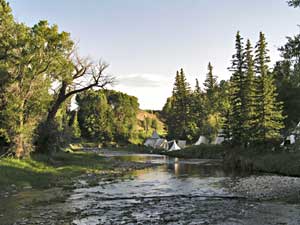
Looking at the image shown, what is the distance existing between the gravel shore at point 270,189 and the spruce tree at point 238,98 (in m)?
21.7

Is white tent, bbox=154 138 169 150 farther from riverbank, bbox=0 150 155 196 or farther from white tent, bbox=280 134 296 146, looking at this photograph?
riverbank, bbox=0 150 155 196

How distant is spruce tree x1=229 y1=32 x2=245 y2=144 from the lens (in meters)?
49.5

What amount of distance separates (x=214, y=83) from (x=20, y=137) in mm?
76086

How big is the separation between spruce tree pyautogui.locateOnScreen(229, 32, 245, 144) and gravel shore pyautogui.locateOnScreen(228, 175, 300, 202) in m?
21.7

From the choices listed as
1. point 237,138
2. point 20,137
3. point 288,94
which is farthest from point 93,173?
point 288,94

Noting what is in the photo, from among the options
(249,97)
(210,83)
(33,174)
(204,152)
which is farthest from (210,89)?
(33,174)

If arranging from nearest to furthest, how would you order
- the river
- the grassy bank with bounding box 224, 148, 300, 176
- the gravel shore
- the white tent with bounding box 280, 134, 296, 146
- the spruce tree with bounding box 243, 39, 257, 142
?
the river
the gravel shore
the grassy bank with bounding box 224, 148, 300, 176
the white tent with bounding box 280, 134, 296, 146
the spruce tree with bounding box 243, 39, 257, 142

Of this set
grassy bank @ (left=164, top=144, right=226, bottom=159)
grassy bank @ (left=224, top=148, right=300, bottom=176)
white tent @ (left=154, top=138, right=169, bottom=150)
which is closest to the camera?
grassy bank @ (left=224, top=148, right=300, bottom=176)

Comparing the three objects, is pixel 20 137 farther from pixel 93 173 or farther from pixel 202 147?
pixel 202 147

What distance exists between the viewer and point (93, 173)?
33.3 metres

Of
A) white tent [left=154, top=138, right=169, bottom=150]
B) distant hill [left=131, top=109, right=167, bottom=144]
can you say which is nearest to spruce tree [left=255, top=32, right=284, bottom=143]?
white tent [left=154, top=138, right=169, bottom=150]

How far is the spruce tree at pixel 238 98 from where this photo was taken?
4947cm

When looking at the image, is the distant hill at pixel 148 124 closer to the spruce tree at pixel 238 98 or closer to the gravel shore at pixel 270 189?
the spruce tree at pixel 238 98

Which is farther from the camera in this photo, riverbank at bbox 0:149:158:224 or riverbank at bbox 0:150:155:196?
riverbank at bbox 0:150:155:196
